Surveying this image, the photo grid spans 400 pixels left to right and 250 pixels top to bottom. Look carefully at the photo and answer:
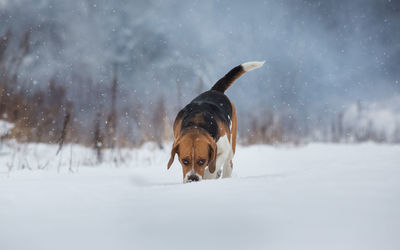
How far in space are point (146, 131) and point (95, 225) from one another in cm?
540

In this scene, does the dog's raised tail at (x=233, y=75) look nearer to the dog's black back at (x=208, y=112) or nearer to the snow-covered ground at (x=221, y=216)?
the dog's black back at (x=208, y=112)

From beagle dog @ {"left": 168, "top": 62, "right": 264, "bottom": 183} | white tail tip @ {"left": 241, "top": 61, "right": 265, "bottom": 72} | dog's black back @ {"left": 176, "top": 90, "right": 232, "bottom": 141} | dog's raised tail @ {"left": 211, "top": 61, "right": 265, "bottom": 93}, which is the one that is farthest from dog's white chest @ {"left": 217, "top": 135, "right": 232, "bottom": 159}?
white tail tip @ {"left": 241, "top": 61, "right": 265, "bottom": 72}

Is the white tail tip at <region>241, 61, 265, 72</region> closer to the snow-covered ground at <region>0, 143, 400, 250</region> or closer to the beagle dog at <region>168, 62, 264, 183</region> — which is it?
the beagle dog at <region>168, 62, 264, 183</region>

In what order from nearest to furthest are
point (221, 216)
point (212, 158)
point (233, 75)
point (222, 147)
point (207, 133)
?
point (221, 216), point (212, 158), point (207, 133), point (222, 147), point (233, 75)

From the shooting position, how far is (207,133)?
3234mm

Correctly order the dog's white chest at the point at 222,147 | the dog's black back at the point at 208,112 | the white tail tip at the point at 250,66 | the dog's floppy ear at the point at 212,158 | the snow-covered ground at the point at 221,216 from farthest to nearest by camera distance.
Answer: the white tail tip at the point at 250,66
the dog's white chest at the point at 222,147
the dog's black back at the point at 208,112
the dog's floppy ear at the point at 212,158
the snow-covered ground at the point at 221,216

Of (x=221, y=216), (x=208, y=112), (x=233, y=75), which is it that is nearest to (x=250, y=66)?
(x=233, y=75)

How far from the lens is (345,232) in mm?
982

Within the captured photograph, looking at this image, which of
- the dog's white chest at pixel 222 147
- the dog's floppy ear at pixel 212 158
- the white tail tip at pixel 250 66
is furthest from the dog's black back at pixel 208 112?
the white tail tip at pixel 250 66

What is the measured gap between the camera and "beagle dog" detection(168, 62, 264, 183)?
296 cm

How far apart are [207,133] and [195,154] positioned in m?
0.37

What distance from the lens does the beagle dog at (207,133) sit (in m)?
2.96

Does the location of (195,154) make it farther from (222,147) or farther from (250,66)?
(250,66)

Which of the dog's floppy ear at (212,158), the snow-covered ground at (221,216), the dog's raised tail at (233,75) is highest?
the dog's raised tail at (233,75)
